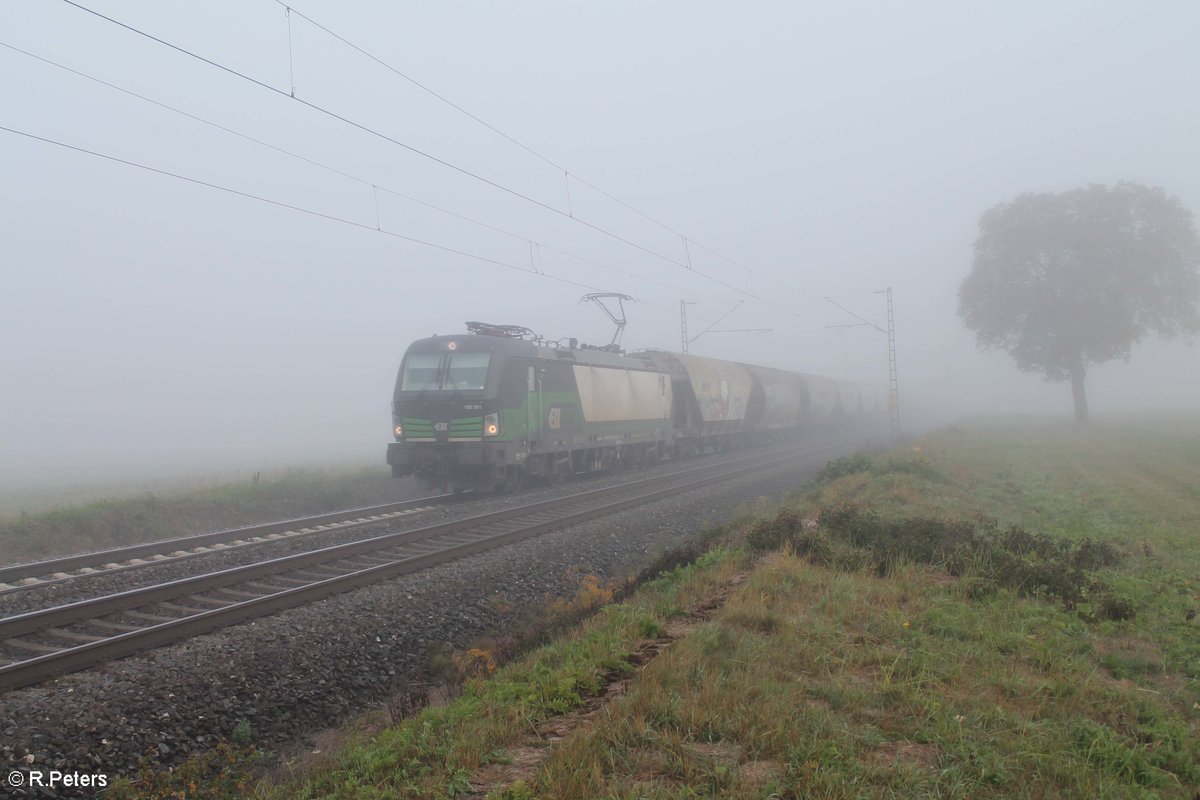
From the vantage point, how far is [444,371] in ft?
58.4

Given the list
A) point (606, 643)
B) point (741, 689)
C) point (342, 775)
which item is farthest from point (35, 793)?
point (741, 689)

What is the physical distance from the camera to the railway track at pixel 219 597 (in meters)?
6.38

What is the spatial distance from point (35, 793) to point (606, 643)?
3528mm

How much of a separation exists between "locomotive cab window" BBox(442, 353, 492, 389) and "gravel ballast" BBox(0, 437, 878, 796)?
7200mm

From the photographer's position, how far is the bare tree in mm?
37719

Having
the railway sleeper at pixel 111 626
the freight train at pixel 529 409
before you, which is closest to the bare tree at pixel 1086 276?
the freight train at pixel 529 409

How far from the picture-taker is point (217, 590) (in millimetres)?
8664

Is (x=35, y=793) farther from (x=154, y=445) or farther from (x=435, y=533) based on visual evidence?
(x=154, y=445)

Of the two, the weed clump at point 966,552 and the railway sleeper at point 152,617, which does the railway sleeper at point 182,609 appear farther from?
the weed clump at point 966,552

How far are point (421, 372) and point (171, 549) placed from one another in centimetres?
742

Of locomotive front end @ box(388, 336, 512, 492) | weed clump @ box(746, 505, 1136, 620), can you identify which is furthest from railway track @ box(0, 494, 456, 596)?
weed clump @ box(746, 505, 1136, 620)

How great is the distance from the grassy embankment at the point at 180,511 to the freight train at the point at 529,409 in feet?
6.77

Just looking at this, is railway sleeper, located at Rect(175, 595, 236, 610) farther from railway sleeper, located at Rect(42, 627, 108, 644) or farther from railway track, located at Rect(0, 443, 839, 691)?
railway sleeper, located at Rect(42, 627, 108, 644)

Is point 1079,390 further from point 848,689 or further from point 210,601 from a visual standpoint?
point 210,601
